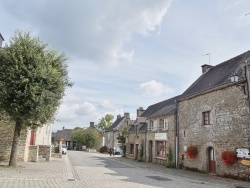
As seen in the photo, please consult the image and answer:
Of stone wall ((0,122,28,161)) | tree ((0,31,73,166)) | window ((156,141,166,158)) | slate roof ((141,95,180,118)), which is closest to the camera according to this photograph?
tree ((0,31,73,166))

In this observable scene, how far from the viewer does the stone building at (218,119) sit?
14445 mm

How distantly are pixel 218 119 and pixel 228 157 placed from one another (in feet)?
8.79

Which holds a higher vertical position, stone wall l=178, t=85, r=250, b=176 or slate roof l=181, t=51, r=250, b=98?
slate roof l=181, t=51, r=250, b=98

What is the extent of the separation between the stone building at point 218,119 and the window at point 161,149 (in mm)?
3305

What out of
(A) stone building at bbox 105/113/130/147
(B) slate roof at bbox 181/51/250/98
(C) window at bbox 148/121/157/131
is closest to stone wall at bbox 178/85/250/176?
(B) slate roof at bbox 181/51/250/98

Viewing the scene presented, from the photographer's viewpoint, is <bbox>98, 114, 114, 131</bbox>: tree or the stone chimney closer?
the stone chimney

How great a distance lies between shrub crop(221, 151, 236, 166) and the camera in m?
14.5

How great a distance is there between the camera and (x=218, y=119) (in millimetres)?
16438

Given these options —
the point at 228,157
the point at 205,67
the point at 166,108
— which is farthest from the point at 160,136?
the point at 228,157

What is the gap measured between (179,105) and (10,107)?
44.7 ft

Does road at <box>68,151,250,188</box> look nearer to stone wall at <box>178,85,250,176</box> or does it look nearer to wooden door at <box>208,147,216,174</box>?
wooden door at <box>208,147,216,174</box>

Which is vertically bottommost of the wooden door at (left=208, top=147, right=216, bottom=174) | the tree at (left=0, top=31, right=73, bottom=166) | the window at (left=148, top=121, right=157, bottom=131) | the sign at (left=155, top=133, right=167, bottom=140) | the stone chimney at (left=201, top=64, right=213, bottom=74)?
the wooden door at (left=208, top=147, right=216, bottom=174)

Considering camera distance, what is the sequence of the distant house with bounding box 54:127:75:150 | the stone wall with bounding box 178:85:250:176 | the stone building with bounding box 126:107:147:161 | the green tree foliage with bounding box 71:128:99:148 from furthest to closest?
the distant house with bounding box 54:127:75:150 < the green tree foliage with bounding box 71:128:99:148 < the stone building with bounding box 126:107:147:161 < the stone wall with bounding box 178:85:250:176

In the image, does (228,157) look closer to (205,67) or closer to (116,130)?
(205,67)
